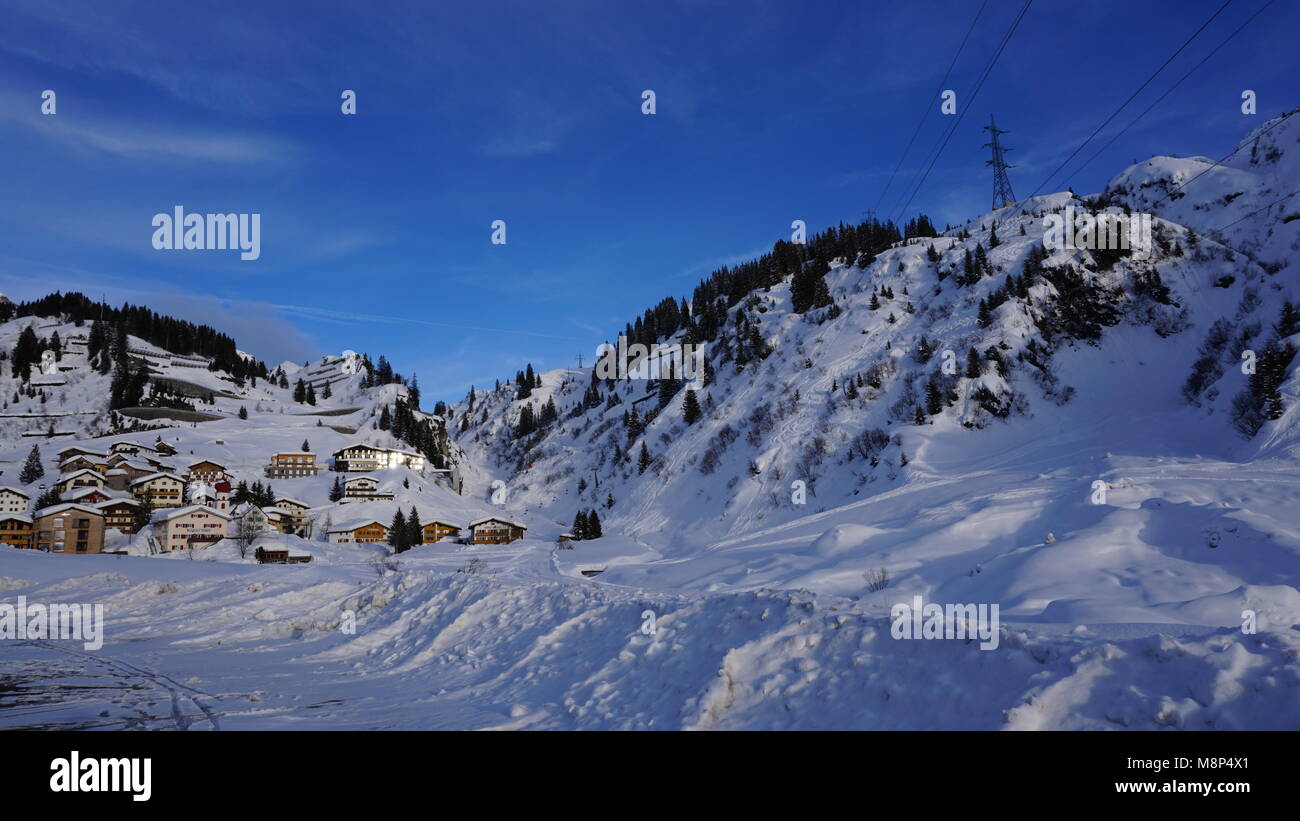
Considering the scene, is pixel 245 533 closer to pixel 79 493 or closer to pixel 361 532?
pixel 361 532

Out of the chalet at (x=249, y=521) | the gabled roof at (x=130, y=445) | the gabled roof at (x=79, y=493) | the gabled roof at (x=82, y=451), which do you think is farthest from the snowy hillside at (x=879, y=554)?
the gabled roof at (x=79, y=493)

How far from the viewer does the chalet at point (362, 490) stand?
9000 cm

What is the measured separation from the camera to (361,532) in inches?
3014

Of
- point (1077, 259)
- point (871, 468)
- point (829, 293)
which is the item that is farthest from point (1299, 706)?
point (829, 293)

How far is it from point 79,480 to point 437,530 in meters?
46.2

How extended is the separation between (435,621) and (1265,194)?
110 m

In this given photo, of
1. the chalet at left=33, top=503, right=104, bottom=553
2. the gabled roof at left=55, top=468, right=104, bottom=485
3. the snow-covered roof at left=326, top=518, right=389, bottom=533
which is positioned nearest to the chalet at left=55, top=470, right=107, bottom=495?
the gabled roof at left=55, top=468, right=104, bottom=485

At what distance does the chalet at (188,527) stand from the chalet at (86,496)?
11939 millimetres

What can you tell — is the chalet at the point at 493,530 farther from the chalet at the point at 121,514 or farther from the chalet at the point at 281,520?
the chalet at the point at 121,514

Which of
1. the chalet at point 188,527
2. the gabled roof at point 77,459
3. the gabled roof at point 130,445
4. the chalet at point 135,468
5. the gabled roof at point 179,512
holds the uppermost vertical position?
the gabled roof at point 130,445

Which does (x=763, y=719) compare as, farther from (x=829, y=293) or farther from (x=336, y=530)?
(x=829, y=293)

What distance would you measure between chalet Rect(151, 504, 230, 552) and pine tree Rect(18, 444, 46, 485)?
1418 inches

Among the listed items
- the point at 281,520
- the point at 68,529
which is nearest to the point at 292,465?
the point at 281,520
